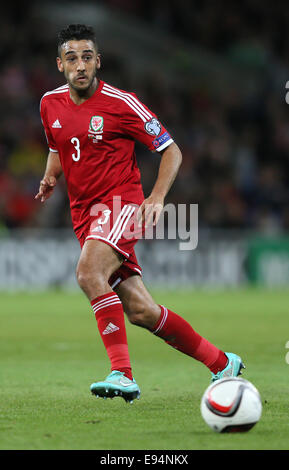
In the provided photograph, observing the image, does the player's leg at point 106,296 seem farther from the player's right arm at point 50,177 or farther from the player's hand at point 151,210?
the player's right arm at point 50,177

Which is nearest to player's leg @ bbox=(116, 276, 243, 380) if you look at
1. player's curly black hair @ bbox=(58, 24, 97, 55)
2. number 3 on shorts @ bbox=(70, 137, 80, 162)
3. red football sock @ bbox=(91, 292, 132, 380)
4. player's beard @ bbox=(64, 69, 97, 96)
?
red football sock @ bbox=(91, 292, 132, 380)

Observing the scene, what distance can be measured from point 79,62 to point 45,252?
37.9ft

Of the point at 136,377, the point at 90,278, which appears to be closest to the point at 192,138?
the point at 136,377

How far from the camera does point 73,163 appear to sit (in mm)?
5770

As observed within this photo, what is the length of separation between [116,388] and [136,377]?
67.8 inches

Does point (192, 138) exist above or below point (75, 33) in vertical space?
above

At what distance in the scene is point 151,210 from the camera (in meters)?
5.34

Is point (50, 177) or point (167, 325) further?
point (50, 177)

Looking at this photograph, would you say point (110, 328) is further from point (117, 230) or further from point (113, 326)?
point (117, 230)

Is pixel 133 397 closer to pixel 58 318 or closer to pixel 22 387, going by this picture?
pixel 22 387

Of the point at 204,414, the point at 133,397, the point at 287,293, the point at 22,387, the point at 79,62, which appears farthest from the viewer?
the point at 287,293
